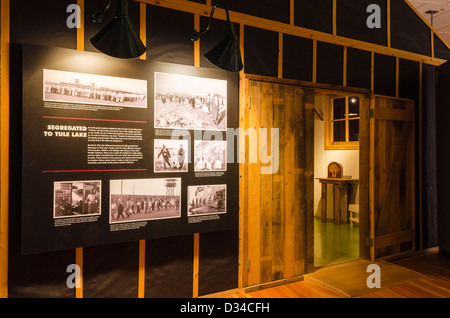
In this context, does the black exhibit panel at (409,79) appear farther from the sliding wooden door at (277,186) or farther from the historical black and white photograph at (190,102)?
the historical black and white photograph at (190,102)

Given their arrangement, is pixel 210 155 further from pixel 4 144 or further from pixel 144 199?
pixel 4 144

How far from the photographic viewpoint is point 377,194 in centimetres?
411

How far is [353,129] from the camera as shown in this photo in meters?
6.23

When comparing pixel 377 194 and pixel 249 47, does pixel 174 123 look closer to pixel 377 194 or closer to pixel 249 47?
pixel 249 47

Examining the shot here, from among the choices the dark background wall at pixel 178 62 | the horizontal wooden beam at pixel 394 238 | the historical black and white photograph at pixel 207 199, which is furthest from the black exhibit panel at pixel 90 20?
the horizontal wooden beam at pixel 394 238

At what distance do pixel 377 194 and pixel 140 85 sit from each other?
3340 millimetres

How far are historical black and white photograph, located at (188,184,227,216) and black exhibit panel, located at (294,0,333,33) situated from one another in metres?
2.15

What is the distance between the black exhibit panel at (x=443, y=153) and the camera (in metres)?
4.05

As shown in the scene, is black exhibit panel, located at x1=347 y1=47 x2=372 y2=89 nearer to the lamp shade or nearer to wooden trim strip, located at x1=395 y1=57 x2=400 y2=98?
wooden trim strip, located at x1=395 y1=57 x2=400 y2=98

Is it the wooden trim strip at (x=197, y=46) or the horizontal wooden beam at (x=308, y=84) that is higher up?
the wooden trim strip at (x=197, y=46)

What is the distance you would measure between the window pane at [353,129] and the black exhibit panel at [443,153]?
1.97m

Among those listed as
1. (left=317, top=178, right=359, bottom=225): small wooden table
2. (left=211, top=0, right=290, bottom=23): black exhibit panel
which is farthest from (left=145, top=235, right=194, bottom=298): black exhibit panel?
(left=317, top=178, right=359, bottom=225): small wooden table

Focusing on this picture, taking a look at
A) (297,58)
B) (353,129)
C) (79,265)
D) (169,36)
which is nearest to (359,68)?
(297,58)
